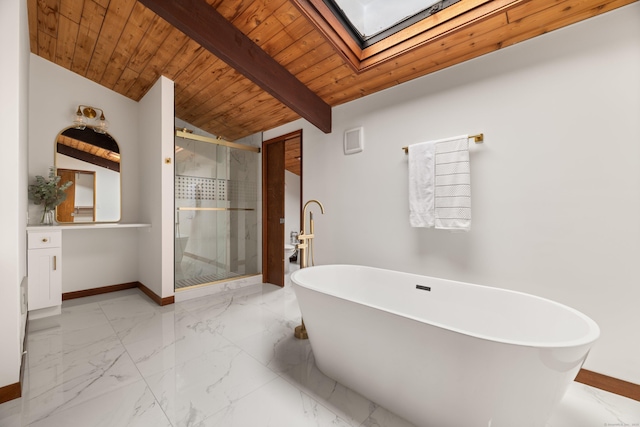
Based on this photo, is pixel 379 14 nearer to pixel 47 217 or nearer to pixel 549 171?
pixel 549 171

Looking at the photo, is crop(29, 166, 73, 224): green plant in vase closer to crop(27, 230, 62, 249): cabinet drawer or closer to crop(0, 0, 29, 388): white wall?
crop(27, 230, 62, 249): cabinet drawer

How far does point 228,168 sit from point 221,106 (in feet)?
2.56

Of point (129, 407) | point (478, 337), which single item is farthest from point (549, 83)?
point (129, 407)

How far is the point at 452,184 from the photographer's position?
191 cm

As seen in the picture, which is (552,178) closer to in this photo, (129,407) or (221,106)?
(129,407)

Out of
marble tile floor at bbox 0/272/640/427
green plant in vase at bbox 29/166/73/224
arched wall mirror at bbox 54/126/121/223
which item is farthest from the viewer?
arched wall mirror at bbox 54/126/121/223

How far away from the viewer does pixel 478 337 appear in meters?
0.95

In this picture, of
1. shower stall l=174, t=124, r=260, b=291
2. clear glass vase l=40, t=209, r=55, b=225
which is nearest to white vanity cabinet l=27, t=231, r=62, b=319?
clear glass vase l=40, t=209, r=55, b=225

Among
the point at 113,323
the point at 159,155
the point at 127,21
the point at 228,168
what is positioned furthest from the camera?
the point at 228,168

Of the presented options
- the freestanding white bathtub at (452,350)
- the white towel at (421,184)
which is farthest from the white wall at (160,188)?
the white towel at (421,184)

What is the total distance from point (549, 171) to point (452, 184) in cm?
55

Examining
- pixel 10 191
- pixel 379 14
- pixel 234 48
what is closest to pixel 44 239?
pixel 10 191

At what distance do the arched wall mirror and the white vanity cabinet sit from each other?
596 millimetres

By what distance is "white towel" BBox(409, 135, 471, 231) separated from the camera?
1860mm
